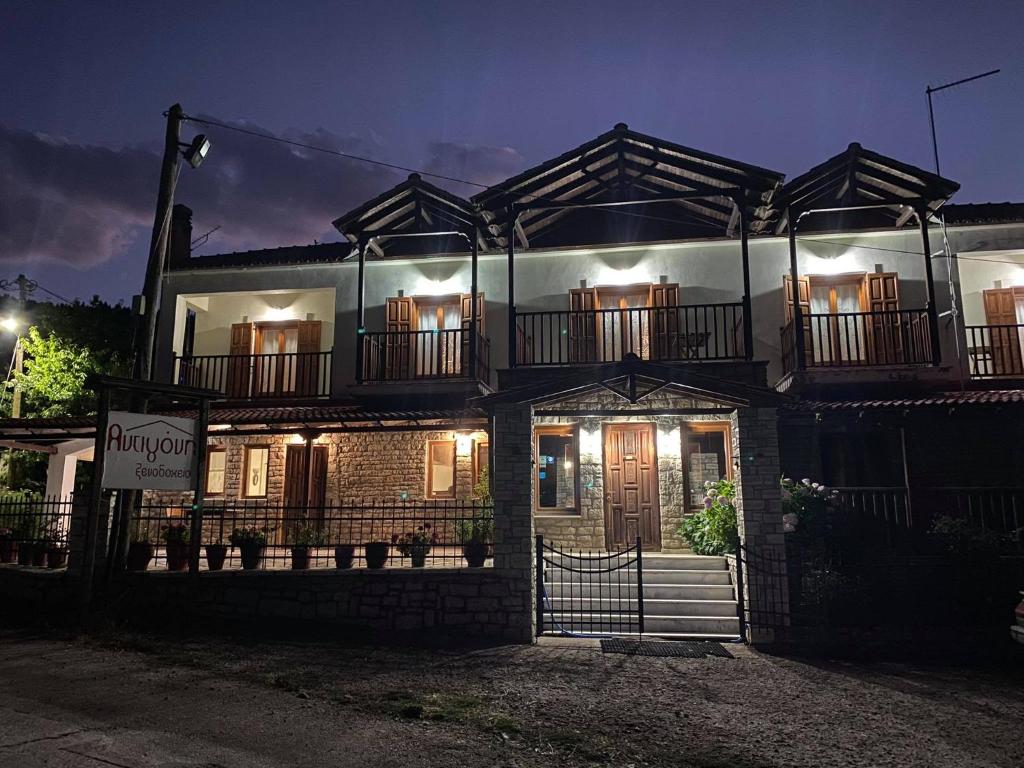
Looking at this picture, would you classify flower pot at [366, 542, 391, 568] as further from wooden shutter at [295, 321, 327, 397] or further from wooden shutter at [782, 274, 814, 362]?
wooden shutter at [782, 274, 814, 362]

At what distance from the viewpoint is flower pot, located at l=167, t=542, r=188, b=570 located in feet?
32.7

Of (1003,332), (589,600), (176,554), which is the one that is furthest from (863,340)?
(176,554)

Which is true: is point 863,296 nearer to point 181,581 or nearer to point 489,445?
point 489,445

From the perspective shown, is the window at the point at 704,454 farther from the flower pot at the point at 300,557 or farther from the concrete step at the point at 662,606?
the flower pot at the point at 300,557

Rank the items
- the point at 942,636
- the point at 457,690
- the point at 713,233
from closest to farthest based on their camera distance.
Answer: the point at 457,690
the point at 942,636
the point at 713,233

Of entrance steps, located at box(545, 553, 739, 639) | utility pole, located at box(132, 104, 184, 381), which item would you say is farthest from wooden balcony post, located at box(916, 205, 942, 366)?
utility pole, located at box(132, 104, 184, 381)

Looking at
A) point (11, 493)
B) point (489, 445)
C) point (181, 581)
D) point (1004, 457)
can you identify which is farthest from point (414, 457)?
point (1004, 457)

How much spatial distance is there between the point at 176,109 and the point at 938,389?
14029 mm

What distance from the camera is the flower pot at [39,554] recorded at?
10406mm

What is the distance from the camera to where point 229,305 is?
16.5 metres

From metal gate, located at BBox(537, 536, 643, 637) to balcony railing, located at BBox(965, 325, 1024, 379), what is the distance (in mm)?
8165

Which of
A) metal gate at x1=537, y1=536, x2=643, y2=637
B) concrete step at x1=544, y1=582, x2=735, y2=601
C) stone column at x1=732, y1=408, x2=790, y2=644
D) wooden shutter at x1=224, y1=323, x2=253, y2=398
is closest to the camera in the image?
stone column at x1=732, y1=408, x2=790, y2=644

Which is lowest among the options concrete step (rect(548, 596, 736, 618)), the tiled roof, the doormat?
the doormat

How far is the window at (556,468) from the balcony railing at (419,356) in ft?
6.01
